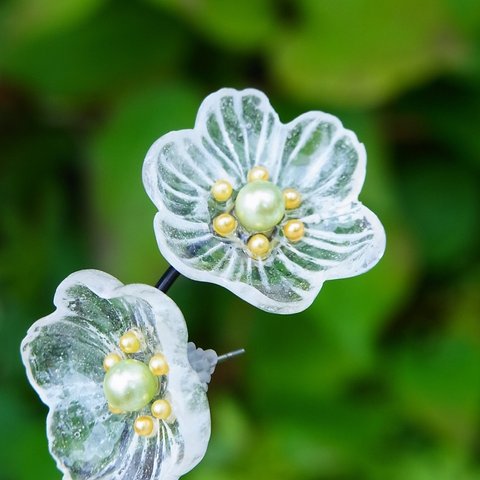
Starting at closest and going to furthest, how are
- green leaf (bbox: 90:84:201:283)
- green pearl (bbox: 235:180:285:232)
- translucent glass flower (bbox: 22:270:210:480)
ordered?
translucent glass flower (bbox: 22:270:210:480) < green pearl (bbox: 235:180:285:232) < green leaf (bbox: 90:84:201:283)

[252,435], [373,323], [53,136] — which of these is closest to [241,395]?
[252,435]

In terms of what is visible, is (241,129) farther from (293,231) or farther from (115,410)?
(115,410)

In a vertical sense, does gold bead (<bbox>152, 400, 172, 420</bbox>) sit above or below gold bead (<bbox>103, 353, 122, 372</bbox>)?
below

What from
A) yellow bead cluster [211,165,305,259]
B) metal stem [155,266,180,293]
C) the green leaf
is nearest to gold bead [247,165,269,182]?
yellow bead cluster [211,165,305,259]

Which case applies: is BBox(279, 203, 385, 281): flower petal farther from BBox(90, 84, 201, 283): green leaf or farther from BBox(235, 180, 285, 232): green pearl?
BBox(90, 84, 201, 283): green leaf

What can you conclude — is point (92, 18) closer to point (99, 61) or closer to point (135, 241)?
point (99, 61)

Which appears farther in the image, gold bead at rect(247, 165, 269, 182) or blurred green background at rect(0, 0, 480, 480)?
blurred green background at rect(0, 0, 480, 480)

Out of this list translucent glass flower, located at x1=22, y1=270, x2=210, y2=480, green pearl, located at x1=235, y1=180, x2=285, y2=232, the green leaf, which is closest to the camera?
translucent glass flower, located at x1=22, y1=270, x2=210, y2=480
